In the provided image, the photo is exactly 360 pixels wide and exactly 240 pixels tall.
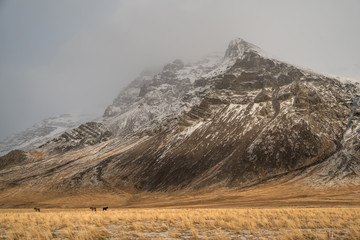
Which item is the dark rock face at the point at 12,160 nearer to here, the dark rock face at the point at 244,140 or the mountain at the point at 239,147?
the mountain at the point at 239,147

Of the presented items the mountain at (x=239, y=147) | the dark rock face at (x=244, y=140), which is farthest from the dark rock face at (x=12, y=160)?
the dark rock face at (x=244, y=140)

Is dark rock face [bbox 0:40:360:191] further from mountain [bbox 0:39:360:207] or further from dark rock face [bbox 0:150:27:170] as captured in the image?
dark rock face [bbox 0:150:27:170]

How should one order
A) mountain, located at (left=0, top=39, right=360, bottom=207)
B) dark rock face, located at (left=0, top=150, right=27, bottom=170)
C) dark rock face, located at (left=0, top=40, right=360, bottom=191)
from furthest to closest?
dark rock face, located at (left=0, top=150, right=27, bottom=170)
dark rock face, located at (left=0, top=40, right=360, bottom=191)
mountain, located at (left=0, top=39, right=360, bottom=207)

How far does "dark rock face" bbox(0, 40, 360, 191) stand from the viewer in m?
98.1

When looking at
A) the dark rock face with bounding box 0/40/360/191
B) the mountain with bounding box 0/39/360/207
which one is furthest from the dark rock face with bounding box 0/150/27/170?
the dark rock face with bounding box 0/40/360/191

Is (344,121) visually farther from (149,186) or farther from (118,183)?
(118,183)

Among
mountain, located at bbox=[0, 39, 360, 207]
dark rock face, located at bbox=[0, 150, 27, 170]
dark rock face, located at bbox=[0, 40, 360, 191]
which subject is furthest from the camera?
dark rock face, located at bbox=[0, 150, 27, 170]

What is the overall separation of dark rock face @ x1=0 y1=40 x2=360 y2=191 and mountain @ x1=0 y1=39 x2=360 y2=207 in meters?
0.38

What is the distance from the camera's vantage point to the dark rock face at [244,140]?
3861 inches

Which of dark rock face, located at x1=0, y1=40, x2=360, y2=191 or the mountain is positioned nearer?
the mountain

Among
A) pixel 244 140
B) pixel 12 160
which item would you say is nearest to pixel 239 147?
pixel 244 140

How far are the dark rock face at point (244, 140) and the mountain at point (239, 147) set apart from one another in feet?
1.23

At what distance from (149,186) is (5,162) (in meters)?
149

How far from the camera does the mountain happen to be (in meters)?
95.6
